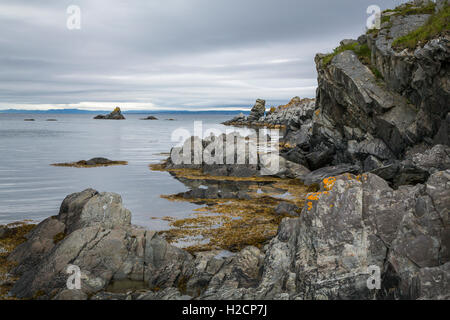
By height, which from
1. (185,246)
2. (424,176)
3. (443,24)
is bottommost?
(185,246)

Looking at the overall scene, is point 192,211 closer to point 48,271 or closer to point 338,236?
point 48,271

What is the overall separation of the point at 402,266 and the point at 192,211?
15.4m

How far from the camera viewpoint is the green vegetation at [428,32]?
71.4 ft

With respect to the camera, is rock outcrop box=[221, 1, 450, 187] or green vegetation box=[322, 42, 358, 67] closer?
rock outcrop box=[221, 1, 450, 187]

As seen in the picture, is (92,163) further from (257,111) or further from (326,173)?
(257,111)

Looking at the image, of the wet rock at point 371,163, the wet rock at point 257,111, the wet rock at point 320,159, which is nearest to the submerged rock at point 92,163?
the wet rock at point 320,159

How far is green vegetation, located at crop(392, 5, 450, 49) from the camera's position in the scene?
21766 mm

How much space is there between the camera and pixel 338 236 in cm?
1148

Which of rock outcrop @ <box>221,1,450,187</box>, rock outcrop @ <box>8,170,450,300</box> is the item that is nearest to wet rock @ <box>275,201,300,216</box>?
rock outcrop @ <box>221,1,450,187</box>

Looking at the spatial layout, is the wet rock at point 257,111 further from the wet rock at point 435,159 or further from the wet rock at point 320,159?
the wet rock at point 435,159

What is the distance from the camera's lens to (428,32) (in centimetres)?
2355

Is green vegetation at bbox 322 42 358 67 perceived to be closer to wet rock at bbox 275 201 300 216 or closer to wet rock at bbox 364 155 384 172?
wet rock at bbox 364 155 384 172

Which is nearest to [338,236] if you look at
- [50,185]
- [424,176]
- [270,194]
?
[424,176]

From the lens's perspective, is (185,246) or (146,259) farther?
(185,246)
